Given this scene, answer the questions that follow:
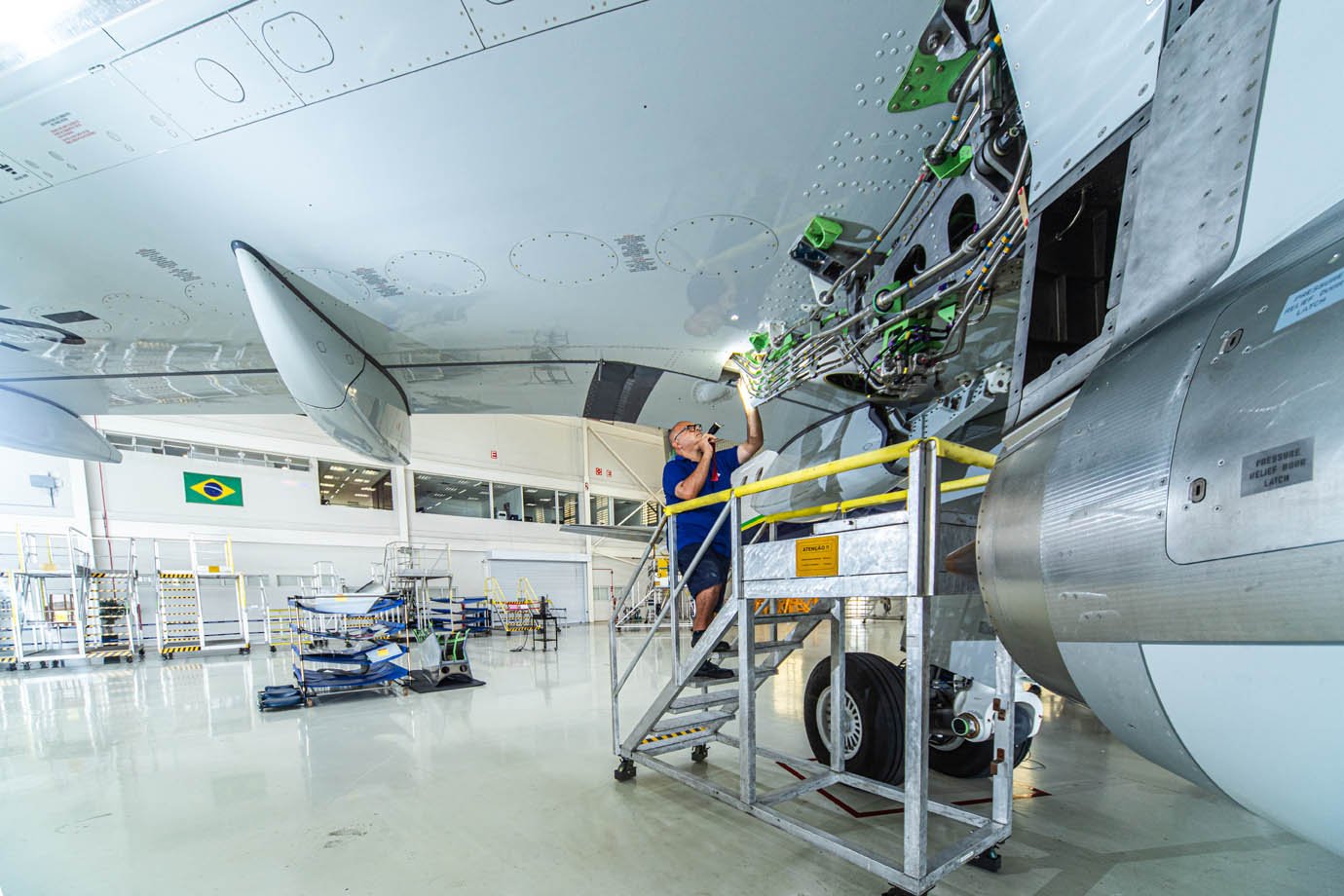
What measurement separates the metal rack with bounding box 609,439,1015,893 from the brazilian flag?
14.6 meters

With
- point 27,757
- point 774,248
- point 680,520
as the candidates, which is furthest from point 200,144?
point 27,757

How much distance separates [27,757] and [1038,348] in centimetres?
730

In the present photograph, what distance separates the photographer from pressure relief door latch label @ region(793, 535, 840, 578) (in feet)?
7.79

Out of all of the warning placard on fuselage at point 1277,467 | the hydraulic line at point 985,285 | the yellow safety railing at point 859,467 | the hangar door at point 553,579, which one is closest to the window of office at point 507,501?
the hangar door at point 553,579

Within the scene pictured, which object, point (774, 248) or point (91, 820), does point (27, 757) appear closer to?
point (91, 820)

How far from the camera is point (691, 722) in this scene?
3600mm

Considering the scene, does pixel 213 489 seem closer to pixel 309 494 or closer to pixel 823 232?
pixel 309 494

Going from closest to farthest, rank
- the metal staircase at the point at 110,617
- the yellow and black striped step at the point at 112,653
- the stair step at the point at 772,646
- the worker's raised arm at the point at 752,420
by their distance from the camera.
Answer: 1. the stair step at the point at 772,646
2. the worker's raised arm at the point at 752,420
3. the yellow and black striped step at the point at 112,653
4. the metal staircase at the point at 110,617

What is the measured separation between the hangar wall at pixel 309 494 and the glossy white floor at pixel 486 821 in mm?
9114

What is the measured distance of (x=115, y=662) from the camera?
1058 centimetres

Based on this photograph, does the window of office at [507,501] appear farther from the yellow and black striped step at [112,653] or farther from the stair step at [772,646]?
the stair step at [772,646]

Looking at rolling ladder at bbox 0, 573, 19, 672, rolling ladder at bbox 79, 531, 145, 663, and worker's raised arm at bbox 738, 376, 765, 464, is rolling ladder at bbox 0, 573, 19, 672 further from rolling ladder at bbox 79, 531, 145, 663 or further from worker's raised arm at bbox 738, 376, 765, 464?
worker's raised arm at bbox 738, 376, 765, 464

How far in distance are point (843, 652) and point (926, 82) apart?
2.96 metres

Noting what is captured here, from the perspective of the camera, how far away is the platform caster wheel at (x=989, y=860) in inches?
94.8
